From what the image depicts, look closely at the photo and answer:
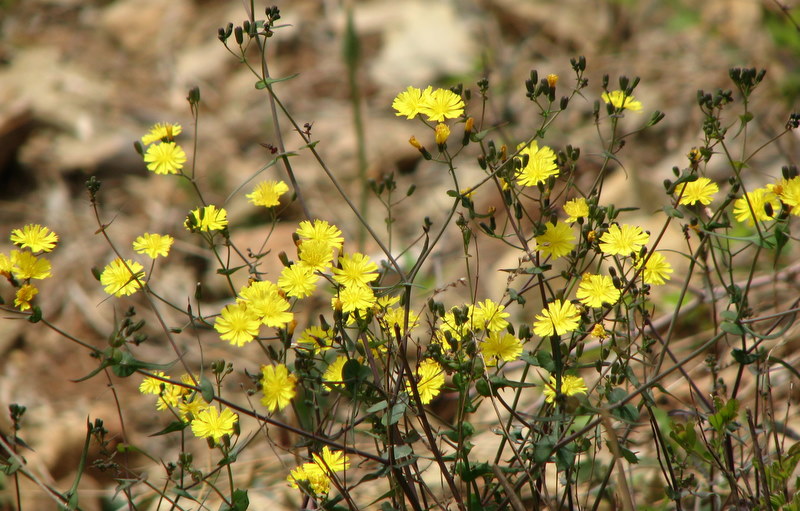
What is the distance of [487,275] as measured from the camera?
363cm

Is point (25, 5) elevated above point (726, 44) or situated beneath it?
→ elevated above

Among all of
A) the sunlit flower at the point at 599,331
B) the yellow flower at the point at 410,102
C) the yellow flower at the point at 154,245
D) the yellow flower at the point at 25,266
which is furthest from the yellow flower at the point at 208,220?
the sunlit flower at the point at 599,331

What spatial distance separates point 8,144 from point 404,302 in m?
3.99

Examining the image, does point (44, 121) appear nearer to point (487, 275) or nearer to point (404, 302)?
point (487, 275)

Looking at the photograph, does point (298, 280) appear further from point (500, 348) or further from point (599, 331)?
point (599, 331)

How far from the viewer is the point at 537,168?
1.49 meters

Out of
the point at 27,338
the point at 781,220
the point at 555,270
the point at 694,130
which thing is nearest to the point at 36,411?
the point at 27,338

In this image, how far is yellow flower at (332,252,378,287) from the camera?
1440 mm

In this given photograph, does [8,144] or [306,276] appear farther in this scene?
[8,144]

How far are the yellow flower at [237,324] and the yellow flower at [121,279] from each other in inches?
7.9

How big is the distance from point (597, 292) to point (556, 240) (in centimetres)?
13

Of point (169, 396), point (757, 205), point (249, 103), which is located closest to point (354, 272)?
point (169, 396)

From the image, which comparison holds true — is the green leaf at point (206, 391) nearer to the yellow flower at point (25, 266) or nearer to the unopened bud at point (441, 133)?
the yellow flower at point (25, 266)

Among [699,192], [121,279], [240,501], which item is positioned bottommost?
[240,501]
